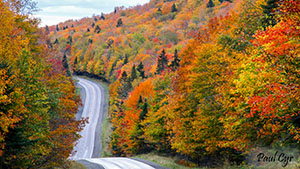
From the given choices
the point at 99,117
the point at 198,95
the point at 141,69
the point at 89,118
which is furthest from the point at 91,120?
the point at 198,95

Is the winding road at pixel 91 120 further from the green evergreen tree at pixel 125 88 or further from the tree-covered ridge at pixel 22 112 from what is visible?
the tree-covered ridge at pixel 22 112

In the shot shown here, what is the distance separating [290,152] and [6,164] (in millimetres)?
15670

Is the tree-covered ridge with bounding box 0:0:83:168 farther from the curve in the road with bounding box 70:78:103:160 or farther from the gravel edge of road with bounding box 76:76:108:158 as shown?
the gravel edge of road with bounding box 76:76:108:158

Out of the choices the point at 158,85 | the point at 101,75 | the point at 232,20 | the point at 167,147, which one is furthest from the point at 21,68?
the point at 101,75

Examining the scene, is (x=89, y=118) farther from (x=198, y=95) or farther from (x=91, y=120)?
(x=198, y=95)

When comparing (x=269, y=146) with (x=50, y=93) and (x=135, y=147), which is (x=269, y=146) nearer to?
(x=50, y=93)

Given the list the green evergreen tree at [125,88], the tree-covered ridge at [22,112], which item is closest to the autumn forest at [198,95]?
the tree-covered ridge at [22,112]

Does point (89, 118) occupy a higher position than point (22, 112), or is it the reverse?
point (22, 112)

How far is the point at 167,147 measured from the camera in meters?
34.1

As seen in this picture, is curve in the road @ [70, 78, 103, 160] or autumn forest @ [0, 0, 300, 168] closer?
autumn forest @ [0, 0, 300, 168]

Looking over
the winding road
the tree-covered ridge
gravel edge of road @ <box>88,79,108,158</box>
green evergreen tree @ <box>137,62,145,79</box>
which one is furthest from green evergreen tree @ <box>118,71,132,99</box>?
the tree-covered ridge

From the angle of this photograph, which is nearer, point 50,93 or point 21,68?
point 21,68

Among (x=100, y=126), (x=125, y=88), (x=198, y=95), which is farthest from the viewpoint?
(x=100, y=126)

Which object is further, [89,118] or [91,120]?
[89,118]
